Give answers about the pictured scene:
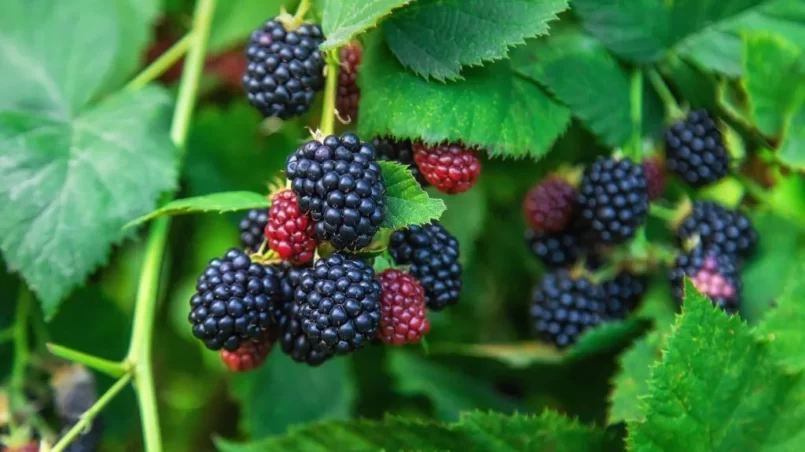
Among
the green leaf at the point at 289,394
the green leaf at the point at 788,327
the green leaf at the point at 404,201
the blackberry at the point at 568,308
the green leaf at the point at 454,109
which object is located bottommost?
the green leaf at the point at 289,394

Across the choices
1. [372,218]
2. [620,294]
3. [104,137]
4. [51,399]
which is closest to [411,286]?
[372,218]

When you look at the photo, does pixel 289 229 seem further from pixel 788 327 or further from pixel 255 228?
pixel 788 327

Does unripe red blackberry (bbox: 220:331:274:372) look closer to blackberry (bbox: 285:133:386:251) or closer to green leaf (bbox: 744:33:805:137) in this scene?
blackberry (bbox: 285:133:386:251)

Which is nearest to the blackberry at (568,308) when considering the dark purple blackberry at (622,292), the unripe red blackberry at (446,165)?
the dark purple blackberry at (622,292)

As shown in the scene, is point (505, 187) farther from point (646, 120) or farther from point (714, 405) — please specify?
point (714, 405)

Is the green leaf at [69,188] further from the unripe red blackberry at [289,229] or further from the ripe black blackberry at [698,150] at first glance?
the ripe black blackberry at [698,150]

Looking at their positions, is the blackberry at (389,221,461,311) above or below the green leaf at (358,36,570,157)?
below

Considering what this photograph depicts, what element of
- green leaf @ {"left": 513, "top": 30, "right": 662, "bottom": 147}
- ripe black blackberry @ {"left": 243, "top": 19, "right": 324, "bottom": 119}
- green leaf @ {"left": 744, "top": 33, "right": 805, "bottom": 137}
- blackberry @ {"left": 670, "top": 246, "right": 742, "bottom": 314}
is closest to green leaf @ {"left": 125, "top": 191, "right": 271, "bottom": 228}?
ripe black blackberry @ {"left": 243, "top": 19, "right": 324, "bottom": 119}

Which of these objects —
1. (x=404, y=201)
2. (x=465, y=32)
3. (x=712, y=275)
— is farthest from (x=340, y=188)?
(x=712, y=275)
